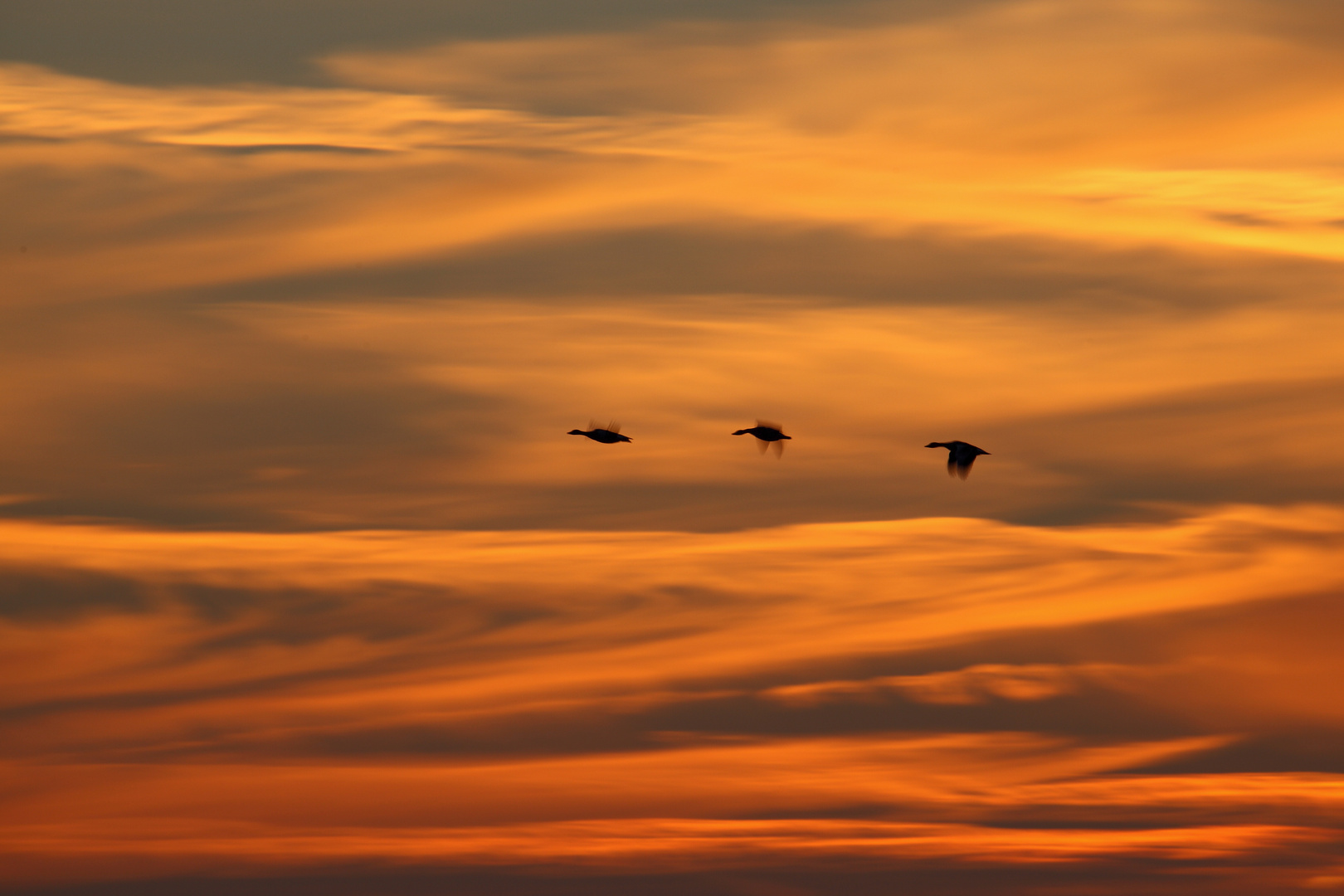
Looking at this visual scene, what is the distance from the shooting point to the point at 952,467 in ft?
401

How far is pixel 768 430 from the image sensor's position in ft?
406

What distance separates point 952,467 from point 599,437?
1061 inches

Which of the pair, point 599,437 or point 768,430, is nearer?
point 768,430

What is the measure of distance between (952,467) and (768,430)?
457 inches

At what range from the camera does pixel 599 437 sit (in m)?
137

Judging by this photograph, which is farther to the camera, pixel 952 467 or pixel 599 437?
pixel 599 437

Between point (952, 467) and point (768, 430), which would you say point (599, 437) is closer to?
point (768, 430)

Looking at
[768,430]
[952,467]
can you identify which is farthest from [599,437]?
[952,467]

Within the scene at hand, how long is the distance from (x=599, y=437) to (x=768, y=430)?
17325 millimetres
